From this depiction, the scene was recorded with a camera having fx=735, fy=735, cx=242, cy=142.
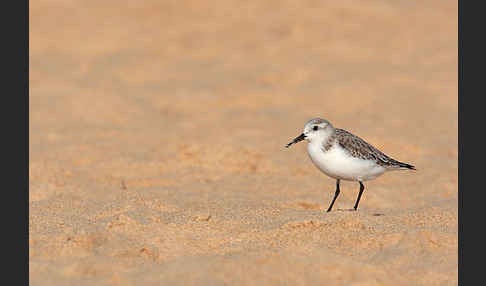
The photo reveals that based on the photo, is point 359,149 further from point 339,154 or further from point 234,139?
point 234,139

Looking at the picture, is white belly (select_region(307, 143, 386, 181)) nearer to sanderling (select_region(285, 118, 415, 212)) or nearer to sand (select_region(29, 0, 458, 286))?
sanderling (select_region(285, 118, 415, 212))

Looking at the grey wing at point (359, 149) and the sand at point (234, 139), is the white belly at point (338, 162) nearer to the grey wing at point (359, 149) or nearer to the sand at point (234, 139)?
the grey wing at point (359, 149)

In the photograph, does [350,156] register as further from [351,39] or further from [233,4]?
[233,4]

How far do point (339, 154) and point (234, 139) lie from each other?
3.11 m

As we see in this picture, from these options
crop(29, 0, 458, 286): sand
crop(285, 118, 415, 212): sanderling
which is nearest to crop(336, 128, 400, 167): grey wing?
crop(285, 118, 415, 212): sanderling

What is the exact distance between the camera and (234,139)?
937cm

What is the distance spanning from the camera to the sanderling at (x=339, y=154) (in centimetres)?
641

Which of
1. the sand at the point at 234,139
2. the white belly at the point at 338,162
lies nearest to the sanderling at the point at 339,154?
the white belly at the point at 338,162

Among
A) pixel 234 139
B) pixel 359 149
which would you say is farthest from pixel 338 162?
pixel 234 139

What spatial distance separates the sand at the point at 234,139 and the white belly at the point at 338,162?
0.38 meters

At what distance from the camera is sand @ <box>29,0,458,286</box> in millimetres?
5145

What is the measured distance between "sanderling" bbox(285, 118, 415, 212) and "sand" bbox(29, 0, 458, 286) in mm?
391

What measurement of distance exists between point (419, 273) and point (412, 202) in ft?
8.78

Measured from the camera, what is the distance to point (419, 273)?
495 centimetres
